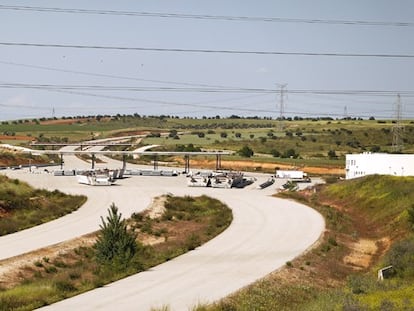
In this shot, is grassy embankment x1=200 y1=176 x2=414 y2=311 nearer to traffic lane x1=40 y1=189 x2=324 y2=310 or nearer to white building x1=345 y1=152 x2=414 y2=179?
traffic lane x1=40 y1=189 x2=324 y2=310

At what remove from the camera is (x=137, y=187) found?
75438 millimetres

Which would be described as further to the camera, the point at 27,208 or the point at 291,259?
the point at 27,208

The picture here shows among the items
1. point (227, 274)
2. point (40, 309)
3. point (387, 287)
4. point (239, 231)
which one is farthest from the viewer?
point (239, 231)

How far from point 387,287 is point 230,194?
44.8 m

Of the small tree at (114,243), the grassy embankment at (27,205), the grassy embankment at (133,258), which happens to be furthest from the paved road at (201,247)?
the small tree at (114,243)

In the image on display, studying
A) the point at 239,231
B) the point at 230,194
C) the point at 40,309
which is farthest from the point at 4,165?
the point at 40,309

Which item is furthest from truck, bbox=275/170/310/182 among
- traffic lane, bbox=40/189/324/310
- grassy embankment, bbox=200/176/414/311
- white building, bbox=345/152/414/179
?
traffic lane, bbox=40/189/324/310

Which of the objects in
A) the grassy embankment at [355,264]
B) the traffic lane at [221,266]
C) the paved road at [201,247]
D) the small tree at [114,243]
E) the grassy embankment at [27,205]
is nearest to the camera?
the grassy embankment at [355,264]

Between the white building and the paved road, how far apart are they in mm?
12472

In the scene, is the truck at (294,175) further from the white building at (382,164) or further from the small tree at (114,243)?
the small tree at (114,243)

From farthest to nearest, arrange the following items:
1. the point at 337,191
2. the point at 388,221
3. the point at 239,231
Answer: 1. the point at 337,191
2. the point at 388,221
3. the point at 239,231

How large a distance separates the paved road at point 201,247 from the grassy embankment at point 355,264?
48.1 inches

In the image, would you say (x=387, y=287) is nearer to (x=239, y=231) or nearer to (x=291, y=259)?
(x=291, y=259)

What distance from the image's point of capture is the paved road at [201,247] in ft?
76.1
